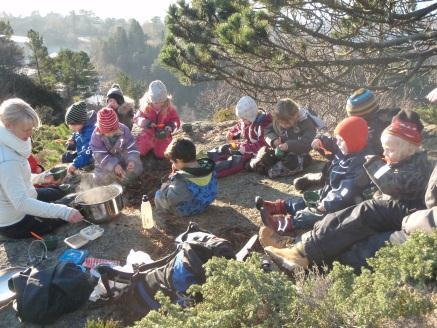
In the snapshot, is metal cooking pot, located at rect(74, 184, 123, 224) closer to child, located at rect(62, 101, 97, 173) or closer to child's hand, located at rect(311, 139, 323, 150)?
child, located at rect(62, 101, 97, 173)

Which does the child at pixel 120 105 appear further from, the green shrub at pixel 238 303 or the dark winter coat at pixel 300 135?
the green shrub at pixel 238 303

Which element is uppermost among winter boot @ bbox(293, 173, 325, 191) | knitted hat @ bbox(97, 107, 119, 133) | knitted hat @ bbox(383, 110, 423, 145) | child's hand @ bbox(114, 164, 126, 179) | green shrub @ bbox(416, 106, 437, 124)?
knitted hat @ bbox(383, 110, 423, 145)

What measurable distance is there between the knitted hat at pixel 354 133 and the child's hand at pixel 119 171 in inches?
97.5

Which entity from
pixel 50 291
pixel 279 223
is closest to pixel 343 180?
pixel 279 223

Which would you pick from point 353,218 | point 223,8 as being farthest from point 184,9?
point 353,218

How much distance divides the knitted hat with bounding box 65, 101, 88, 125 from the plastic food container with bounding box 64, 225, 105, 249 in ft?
6.77

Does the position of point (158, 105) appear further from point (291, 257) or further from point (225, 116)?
point (225, 116)

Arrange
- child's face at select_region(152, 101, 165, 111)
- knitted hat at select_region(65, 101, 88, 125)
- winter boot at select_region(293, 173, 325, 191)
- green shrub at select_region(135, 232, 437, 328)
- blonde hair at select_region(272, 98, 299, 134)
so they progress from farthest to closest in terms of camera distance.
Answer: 1. child's face at select_region(152, 101, 165, 111)
2. knitted hat at select_region(65, 101, 88, 125)
3. blonde hair at select_region(272, 98, 299, 134)
4. winter boot at select_region(293, 173, 325, 191)
5. green shrub at select_region(135, 232, 437, 328)

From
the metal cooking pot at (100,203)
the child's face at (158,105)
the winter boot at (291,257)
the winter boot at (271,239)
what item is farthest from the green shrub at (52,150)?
the winter boot at (291,257)

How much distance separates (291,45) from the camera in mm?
6395

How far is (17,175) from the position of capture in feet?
11.5

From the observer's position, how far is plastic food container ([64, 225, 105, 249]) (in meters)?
3.71

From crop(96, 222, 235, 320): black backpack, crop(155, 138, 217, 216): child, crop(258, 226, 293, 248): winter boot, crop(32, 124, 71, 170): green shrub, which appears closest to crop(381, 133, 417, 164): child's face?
crop(258, 226, 293, 248): winter boot

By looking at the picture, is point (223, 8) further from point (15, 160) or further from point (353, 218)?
point (353, 218)
